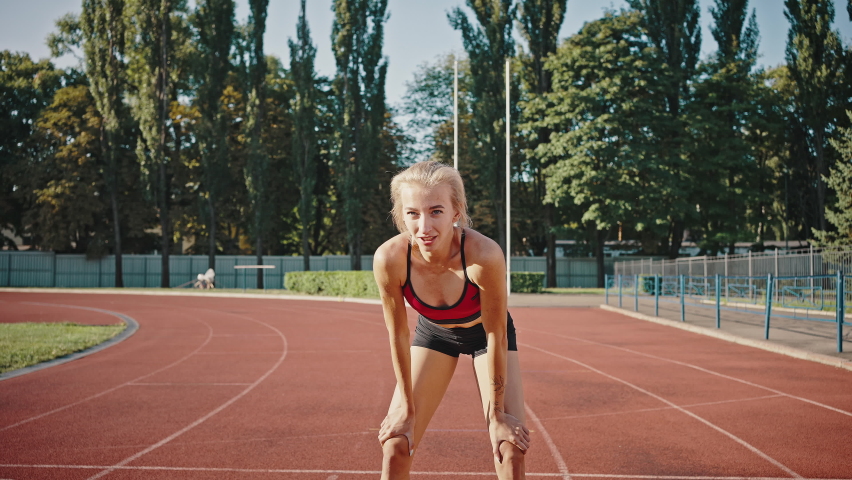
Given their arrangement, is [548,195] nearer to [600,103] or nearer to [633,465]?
[600,103]

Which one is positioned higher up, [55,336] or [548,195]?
[548,195]

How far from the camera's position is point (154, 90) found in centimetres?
3838

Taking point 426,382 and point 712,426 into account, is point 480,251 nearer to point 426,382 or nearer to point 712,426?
point 426,382

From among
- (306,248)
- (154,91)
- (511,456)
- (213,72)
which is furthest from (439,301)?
(154,91)

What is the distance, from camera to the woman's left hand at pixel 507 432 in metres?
2.80

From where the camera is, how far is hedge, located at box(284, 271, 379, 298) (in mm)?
27688

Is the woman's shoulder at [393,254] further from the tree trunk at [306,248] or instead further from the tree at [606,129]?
the tree trunk at [306,248]

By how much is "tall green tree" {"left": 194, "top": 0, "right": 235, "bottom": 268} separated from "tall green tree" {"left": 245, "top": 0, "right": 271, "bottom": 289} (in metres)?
0.14

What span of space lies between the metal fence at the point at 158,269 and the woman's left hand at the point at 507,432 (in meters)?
39.6

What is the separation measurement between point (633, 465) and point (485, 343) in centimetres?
240

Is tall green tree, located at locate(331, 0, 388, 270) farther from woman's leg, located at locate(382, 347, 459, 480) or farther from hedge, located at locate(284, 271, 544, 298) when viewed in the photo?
→ woman's leg, located at locate(382, 347, 459, 480)

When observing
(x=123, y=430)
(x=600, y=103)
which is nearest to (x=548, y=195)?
(x=600, y=103)

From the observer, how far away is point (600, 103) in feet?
117

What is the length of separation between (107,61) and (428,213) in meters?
41.0
